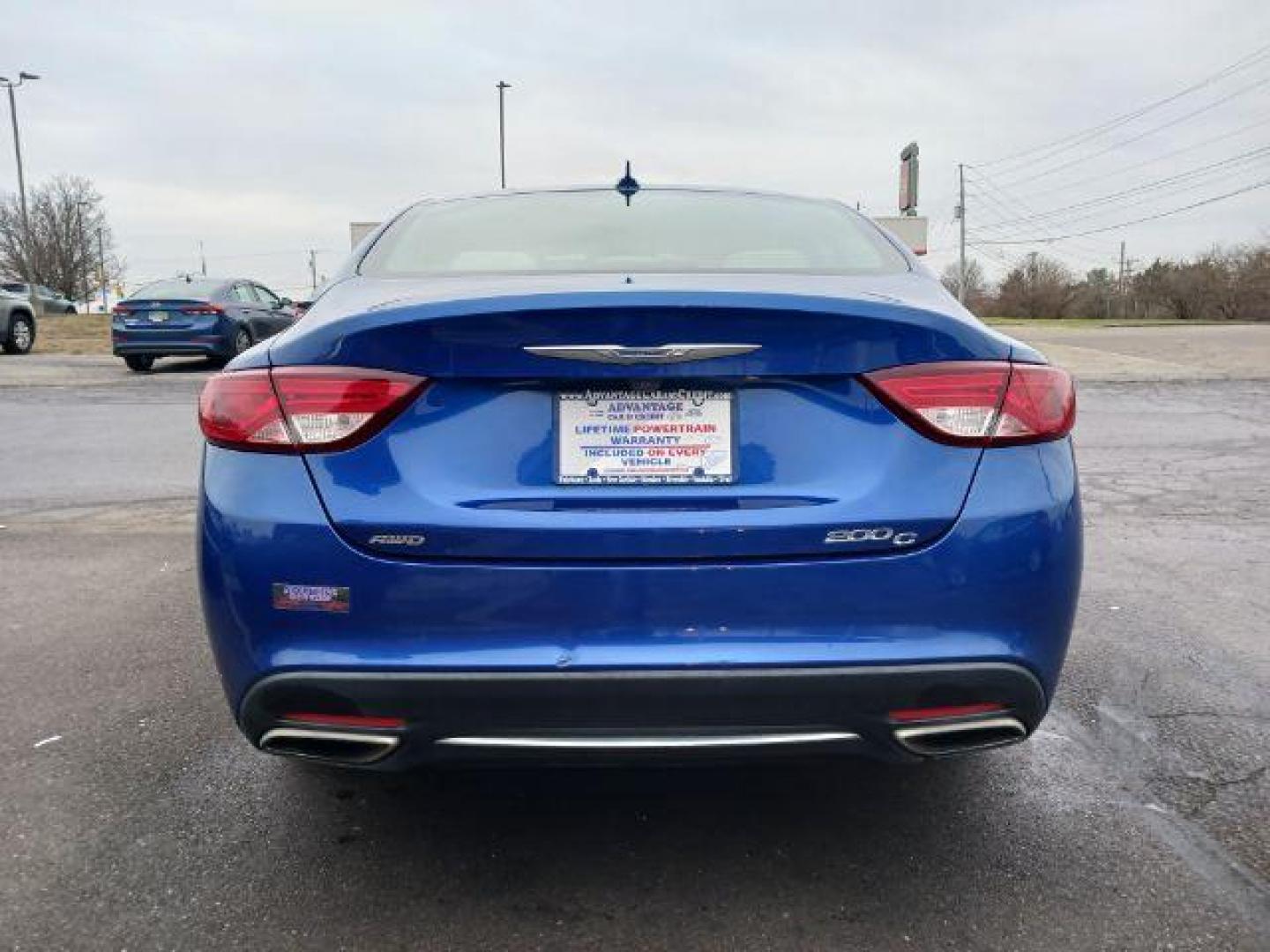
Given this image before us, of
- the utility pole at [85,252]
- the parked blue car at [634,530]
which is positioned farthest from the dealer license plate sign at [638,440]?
the utility pole at [85,252]

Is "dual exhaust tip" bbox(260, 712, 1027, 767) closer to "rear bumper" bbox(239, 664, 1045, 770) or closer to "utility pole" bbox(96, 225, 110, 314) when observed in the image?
"rear bumper" bbox(239, 664, 1045, 770)

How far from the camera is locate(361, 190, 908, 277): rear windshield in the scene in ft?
8.75

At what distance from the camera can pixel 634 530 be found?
202 centimetres

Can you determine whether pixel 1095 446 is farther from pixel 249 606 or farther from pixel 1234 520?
pixel 249 606

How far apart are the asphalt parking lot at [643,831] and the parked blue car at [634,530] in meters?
0.43

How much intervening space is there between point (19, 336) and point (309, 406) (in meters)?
22.2

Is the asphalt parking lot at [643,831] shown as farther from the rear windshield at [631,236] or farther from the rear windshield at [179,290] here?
the rear windshield at [179,290]

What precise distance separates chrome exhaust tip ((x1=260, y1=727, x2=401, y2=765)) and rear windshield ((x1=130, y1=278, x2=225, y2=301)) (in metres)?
16.0

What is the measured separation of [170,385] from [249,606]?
13.9 metres

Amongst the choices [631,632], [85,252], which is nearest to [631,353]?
[631,632]

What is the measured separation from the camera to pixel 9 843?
2.59m

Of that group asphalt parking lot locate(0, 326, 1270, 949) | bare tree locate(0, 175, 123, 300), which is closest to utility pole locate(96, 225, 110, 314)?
bare tree locate(0, 175, 123, 300)

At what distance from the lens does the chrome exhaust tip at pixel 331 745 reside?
83.1 inches

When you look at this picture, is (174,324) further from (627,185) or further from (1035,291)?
(1035,291)
